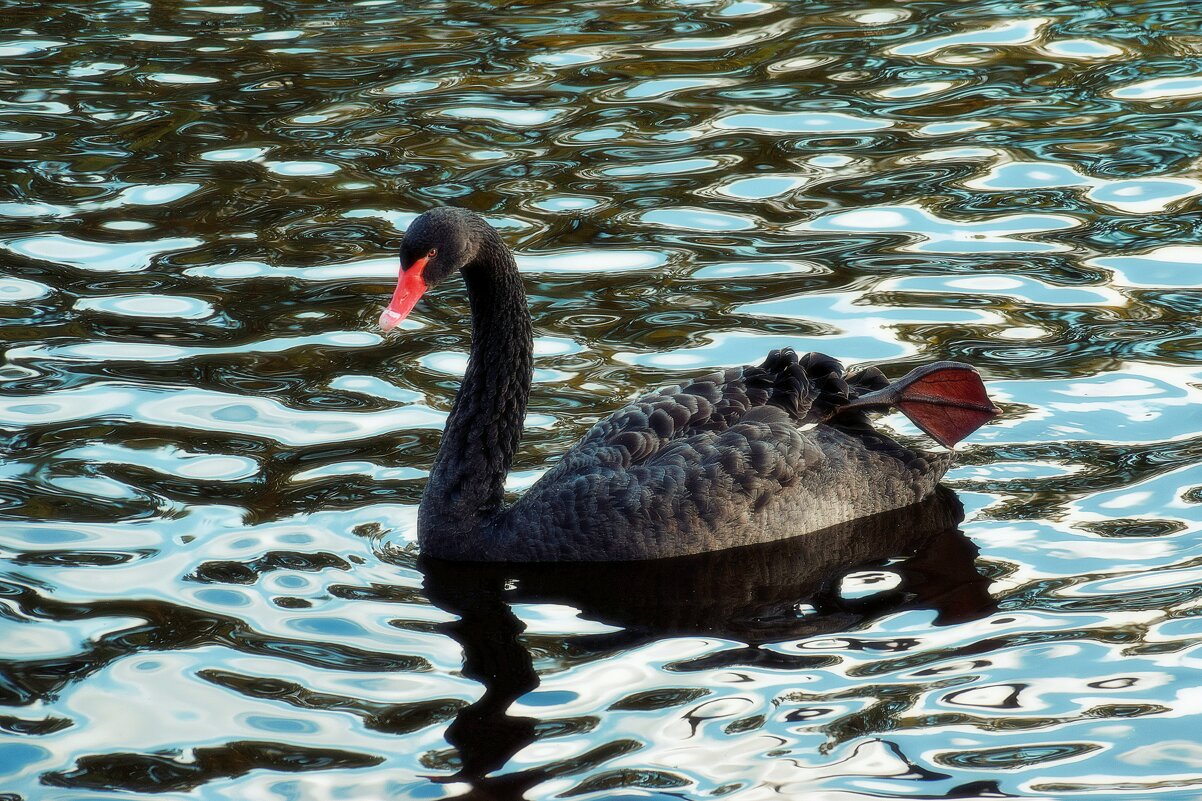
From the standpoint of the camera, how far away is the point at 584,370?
28.4 ft

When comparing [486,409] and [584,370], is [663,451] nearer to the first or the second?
[486,409]

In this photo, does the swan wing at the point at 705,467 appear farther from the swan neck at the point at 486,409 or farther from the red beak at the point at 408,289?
the red beak at the point at 408,289

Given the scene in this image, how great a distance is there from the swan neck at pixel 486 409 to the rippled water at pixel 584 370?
0.99 feet

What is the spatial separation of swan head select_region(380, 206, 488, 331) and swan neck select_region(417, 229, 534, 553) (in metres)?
0.18

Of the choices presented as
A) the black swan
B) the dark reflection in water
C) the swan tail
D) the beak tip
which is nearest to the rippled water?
the dark reflection in water

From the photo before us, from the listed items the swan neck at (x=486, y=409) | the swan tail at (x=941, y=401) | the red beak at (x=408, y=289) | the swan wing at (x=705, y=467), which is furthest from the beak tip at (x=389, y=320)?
the swan tail at (x=941, y=401)

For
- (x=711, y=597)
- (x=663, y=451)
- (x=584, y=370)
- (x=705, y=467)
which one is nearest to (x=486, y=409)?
(x=663, y=451)

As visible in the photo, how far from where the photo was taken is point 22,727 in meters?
5.64

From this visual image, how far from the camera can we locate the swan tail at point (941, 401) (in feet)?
24.2

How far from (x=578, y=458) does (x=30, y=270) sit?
4.39 meters

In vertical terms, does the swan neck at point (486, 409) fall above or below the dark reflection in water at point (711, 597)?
above

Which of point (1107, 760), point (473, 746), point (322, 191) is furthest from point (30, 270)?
point (1107, 760)

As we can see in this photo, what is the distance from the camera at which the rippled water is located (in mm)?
5547

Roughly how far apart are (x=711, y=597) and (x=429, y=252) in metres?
1.79
